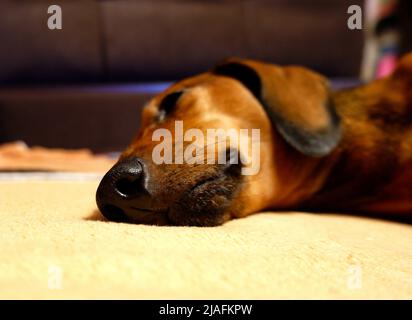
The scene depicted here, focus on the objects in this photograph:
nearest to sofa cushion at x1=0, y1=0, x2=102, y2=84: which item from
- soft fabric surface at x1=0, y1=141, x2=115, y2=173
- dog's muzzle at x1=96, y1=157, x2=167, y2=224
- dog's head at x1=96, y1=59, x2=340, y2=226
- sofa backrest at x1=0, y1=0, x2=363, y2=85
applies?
sofa backrest at x1=0, y1=0, x2=363, y2=85

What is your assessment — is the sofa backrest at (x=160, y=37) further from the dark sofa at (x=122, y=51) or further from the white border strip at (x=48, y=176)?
the white border strip at (x=48, y=176)

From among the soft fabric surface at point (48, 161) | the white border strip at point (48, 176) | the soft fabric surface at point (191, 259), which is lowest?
the soft fabric surface at point (48, 161)

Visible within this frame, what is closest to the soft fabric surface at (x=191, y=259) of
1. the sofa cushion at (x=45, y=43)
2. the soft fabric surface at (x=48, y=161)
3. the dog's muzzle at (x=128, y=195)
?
the dog's muzzle at (x=128, y=195)

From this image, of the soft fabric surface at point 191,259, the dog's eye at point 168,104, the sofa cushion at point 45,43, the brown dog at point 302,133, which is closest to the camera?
the soft fabric surface at point 191,259

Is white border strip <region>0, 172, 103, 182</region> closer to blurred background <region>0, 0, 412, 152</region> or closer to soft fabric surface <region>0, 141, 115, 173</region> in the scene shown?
soft fabric surface <region>0, 141, 115, 173</region>

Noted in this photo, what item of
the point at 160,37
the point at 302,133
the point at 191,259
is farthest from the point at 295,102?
the point at 160,37

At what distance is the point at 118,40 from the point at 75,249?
97.5 inches

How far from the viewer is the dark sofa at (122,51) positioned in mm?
2850

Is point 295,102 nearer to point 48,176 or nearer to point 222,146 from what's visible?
point 222,146

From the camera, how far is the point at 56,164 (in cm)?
217

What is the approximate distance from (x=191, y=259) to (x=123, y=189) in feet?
0.93

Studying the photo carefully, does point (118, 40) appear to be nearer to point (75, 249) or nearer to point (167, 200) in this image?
point (167, 200)

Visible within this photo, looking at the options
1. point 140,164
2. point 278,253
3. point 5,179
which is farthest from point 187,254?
point 5,179

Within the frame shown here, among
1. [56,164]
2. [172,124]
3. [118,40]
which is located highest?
[118,40]
